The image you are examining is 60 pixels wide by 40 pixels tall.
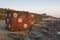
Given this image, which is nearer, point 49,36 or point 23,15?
point 49,36

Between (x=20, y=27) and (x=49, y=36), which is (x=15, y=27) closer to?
(x=20, y=27)

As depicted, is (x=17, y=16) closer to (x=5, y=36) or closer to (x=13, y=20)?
(x=13, y=20)

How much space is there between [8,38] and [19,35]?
1.18 m

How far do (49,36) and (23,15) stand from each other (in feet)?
15.6

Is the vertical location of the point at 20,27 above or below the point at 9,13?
below

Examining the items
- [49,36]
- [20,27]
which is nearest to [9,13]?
[20,27]

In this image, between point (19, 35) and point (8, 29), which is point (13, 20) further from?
point (19, 35)

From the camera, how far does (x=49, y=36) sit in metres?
15.9

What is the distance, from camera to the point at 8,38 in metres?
15.9

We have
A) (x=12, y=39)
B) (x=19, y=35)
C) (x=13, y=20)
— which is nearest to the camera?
(x=12, y=39)

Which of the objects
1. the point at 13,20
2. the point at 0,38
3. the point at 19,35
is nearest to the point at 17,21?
the point at 13,20

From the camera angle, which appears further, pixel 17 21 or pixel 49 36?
pixel 17 21

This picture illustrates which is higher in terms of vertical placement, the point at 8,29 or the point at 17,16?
the point at 17,16

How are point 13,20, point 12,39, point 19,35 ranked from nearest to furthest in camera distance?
point 12,39
point 19,35
point 13,20
